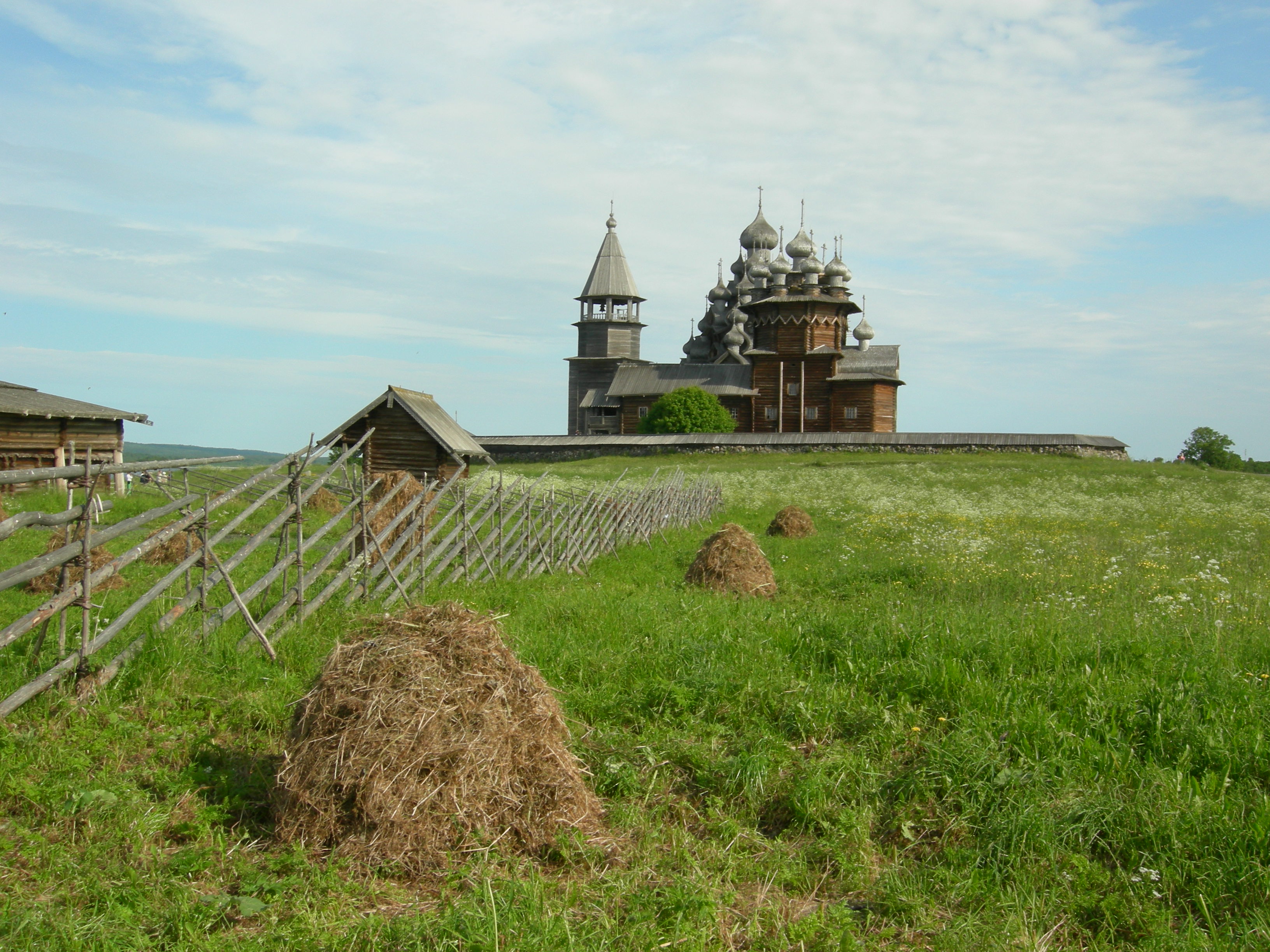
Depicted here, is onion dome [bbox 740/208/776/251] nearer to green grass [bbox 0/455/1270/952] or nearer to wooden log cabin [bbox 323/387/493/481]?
wooden log cabin [bbox 323/387/493/481]

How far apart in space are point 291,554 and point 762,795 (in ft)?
14.9

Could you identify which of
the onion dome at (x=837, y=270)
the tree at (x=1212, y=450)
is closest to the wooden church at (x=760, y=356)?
the onion dome at (x=837, y=270)

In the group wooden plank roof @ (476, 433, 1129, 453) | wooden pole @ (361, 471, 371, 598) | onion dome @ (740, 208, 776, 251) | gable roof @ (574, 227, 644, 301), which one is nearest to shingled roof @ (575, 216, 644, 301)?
gable roof @ (574, 227, 644, 301)

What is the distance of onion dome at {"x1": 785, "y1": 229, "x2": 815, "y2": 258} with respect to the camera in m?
58.8

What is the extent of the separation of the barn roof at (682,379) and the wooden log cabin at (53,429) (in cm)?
3283

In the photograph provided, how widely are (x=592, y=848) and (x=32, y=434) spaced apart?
25.6 meters

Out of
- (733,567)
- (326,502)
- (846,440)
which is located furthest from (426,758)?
(846,440)

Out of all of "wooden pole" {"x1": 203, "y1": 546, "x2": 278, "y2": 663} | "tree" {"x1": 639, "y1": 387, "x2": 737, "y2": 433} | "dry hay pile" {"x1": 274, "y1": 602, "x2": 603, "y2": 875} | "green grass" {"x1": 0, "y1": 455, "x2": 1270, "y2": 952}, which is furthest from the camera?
"tree" {"x1": 639, "y1": 387, "x2": 737, "y2": 433}

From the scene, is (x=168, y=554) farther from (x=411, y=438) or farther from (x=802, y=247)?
(x=802, y=247)

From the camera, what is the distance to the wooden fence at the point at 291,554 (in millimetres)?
5406

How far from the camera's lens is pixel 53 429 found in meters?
24.8

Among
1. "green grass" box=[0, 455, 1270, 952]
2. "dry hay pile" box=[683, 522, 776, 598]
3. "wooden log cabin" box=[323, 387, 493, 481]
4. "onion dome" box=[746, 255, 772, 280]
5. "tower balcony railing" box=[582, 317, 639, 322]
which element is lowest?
"green grass" box=[0, 455, 1270, 952]

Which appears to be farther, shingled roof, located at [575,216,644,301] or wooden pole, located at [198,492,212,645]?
shingled roof, located at [575,216,644,301]

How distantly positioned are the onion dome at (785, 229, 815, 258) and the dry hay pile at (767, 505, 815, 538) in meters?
43.2
